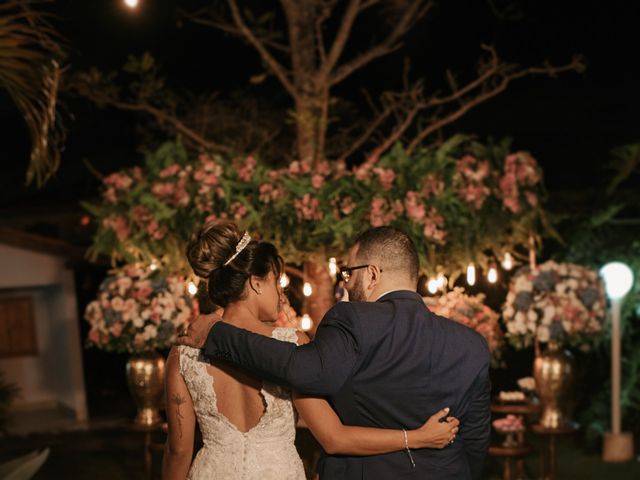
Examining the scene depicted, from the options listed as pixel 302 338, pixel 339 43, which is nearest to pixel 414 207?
pixel 339 43

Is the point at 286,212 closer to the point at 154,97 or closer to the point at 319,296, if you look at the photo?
the point at 319,296

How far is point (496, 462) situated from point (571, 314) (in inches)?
103

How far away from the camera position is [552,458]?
6938 mm

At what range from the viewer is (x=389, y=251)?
10.6 ft

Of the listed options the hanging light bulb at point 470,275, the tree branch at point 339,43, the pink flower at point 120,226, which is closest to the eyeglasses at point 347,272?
the hanging light bulb at point 470,275

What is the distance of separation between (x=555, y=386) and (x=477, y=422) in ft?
12.5

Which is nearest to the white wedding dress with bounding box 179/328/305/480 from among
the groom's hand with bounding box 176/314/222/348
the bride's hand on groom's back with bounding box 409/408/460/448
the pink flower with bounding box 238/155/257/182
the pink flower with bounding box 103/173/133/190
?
the groom's hand with bounding box 176/314/222/348

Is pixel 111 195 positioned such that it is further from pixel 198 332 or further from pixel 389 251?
pixel 389 251

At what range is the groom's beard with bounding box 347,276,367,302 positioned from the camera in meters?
3.28

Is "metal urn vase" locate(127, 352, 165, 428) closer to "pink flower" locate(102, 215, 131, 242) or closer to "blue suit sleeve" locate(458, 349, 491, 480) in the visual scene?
"pink flower" locate(102, 215, 131, 242)

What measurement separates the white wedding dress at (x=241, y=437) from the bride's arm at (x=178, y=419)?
0.10 ft

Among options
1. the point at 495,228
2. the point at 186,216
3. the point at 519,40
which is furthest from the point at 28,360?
the point at 519,40

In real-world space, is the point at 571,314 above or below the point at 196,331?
below

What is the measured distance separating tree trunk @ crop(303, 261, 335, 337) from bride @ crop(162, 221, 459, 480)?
369cm
